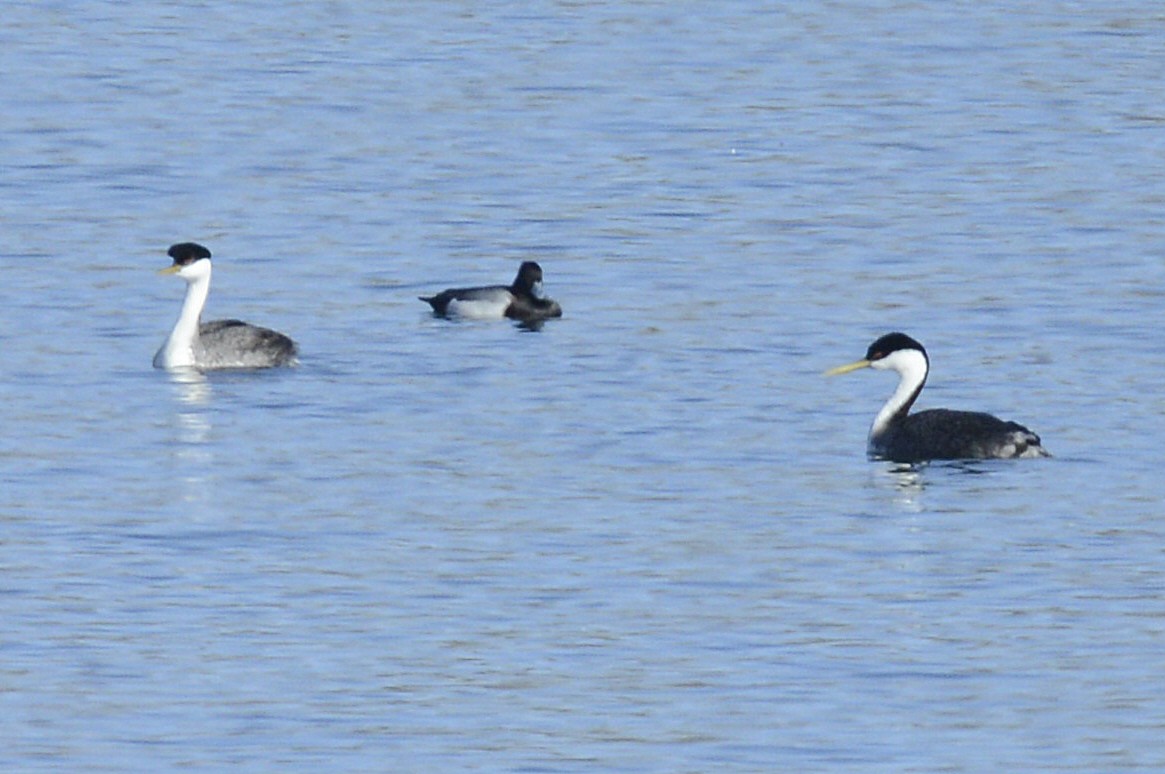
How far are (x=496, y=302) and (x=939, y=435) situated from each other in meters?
7.36

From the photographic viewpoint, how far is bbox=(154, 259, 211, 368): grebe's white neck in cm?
2706

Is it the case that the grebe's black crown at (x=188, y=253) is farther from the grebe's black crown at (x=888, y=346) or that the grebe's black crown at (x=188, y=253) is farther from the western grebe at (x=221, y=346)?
the grebe's black crown at (x=888, y=346)

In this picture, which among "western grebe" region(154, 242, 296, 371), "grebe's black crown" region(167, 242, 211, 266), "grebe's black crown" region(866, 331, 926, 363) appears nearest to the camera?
"grebe's black crown" region(866, 331, 926, 363)

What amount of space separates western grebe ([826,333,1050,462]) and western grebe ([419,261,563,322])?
19.0 ft

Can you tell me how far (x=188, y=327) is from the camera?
89.8 feet

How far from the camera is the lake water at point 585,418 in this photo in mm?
15852

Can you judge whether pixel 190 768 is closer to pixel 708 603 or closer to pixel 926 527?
pixel 708 603

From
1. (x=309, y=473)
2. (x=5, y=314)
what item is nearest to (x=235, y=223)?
(x=5, y=314)

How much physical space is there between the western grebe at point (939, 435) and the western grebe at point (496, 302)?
5.80 meters

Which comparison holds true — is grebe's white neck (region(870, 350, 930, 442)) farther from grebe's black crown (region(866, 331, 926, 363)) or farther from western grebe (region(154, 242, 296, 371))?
western grebe (region(154, 242, 296, 371))

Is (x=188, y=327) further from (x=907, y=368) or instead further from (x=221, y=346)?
(x=907, y=368)

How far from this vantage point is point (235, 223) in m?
34.2

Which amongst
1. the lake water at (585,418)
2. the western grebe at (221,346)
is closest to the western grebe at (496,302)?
the lake water at (585,418)

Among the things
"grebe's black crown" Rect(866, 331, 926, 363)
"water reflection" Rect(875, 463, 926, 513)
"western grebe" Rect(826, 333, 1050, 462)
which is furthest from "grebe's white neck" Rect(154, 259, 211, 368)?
"water reflection" Rect(875, 463, 926, 513)
